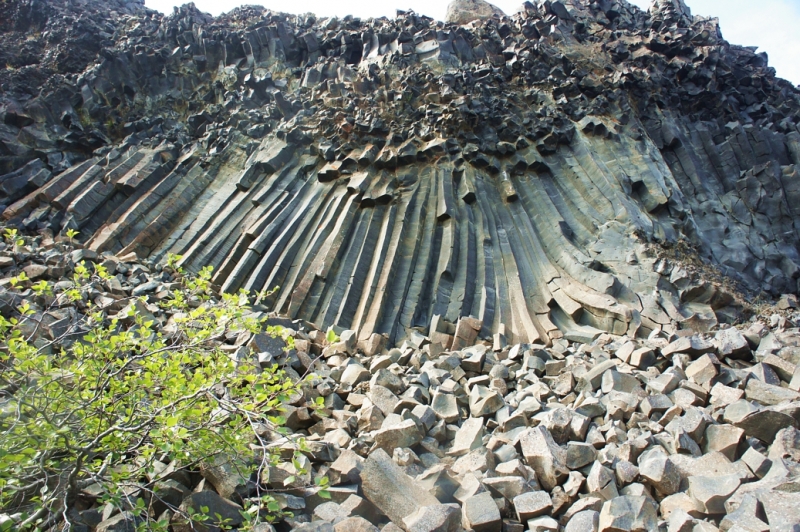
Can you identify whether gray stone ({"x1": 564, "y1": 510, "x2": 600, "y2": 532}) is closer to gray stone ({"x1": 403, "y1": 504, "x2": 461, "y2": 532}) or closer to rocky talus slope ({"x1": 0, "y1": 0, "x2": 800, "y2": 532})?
rocky talus slope ({"x1": 0, "y1": 0, "x2": 800, "y2": 532})

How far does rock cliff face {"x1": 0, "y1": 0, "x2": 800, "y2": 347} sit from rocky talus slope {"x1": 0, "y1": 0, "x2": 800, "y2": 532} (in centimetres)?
9

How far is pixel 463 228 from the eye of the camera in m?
13.3

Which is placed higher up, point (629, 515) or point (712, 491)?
point (712, 491)

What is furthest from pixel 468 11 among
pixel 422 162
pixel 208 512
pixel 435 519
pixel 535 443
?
pixel 208 512

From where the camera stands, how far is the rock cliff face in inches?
469

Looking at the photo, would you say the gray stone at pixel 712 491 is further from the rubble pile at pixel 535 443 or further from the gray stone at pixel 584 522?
the gray stone at pixel 584 522

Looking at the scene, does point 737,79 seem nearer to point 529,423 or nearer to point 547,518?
point 529,423

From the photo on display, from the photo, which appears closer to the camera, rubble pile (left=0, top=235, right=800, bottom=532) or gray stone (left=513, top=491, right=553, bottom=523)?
rubble pile (left=0, top=235, right=800, bottom=532)

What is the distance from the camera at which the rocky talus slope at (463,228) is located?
201 inches

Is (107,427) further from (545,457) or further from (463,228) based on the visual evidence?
(463,228)

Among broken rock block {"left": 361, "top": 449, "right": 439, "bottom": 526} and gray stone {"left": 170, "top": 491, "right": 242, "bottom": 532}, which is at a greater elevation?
broken rock block {"left": 361, "top": 449, "right": 439, "bottom": 526}

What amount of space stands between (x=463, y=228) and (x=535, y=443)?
8287 mm

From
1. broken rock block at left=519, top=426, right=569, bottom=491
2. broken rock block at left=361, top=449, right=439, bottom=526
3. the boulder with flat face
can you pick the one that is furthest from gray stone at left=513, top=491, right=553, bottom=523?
the boulder with flat face

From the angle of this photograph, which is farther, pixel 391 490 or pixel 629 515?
pixel 391 490
